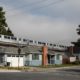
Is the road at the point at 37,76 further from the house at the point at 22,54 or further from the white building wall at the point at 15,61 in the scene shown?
the white building wall at the point at 15,61

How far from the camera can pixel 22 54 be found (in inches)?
2889

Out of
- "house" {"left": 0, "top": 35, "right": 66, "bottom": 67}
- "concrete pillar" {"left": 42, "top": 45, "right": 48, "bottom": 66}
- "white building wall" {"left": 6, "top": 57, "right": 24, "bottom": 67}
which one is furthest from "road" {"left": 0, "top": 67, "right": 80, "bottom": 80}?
"concrete pillar" {"left": 42, "top": 45, "right": 48, "bottom": 66}

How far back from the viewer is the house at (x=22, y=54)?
69812 millimetres

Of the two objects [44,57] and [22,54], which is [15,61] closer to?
[22,54]

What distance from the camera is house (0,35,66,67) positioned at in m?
69.8

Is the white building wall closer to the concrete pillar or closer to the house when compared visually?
the house

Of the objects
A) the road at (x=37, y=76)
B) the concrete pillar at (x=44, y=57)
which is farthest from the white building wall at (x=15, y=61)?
the road at (x=37, y=76)

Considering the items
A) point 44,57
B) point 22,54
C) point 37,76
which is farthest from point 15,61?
point 37,76

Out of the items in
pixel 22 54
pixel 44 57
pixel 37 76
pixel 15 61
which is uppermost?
pixel 22 54

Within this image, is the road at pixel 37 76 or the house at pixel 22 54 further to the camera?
the house at pixel 22 54

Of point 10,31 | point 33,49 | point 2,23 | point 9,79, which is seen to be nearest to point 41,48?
point 33,49

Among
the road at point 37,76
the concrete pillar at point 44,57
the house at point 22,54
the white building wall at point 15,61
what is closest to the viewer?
the road at point 37,76

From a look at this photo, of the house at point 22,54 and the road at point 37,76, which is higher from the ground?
the house at point 22,54

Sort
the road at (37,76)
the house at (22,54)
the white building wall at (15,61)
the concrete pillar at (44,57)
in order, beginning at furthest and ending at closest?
1. the concrete pillar at (44,57)
2. the house at (22,54)
3. the white building wall at (15,61)
4. the road at (37,76)
